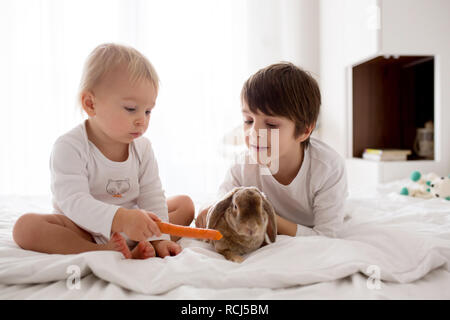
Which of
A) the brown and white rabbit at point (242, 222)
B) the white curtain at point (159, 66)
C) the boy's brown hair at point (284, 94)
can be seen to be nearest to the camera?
the brown and white rabbit at point (242, 222)

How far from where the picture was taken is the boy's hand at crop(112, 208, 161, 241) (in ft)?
2.27

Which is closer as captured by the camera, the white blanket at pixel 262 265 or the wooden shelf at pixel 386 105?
the white blanket at pixel 262 265

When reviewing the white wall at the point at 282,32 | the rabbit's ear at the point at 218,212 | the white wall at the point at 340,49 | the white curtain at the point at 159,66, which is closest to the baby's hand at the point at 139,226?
the rabbit's ear at the point at 218,212

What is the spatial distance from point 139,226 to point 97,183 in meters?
0.27

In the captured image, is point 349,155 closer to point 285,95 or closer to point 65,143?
point 285,95

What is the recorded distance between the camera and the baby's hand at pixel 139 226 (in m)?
0.69

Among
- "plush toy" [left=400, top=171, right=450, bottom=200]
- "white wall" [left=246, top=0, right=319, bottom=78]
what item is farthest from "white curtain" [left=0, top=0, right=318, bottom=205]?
"plush toy" [left=400, top=171, right=450, bottom=200]

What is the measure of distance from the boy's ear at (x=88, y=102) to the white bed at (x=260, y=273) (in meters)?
0.37

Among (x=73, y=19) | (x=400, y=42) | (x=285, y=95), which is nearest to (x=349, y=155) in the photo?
(x=400, y=42)

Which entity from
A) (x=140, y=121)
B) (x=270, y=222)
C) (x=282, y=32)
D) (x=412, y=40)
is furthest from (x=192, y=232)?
(x=282, y=32)

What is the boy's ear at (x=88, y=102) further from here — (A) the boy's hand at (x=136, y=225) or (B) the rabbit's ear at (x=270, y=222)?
(B) the rabbit's ear at (x=270, y=222)

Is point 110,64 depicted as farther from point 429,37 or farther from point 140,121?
point 429,37

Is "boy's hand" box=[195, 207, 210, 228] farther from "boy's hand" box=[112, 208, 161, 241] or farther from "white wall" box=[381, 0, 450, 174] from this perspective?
"white wall" box=[381, 0, 450, 174]

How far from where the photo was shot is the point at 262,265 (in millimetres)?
623
